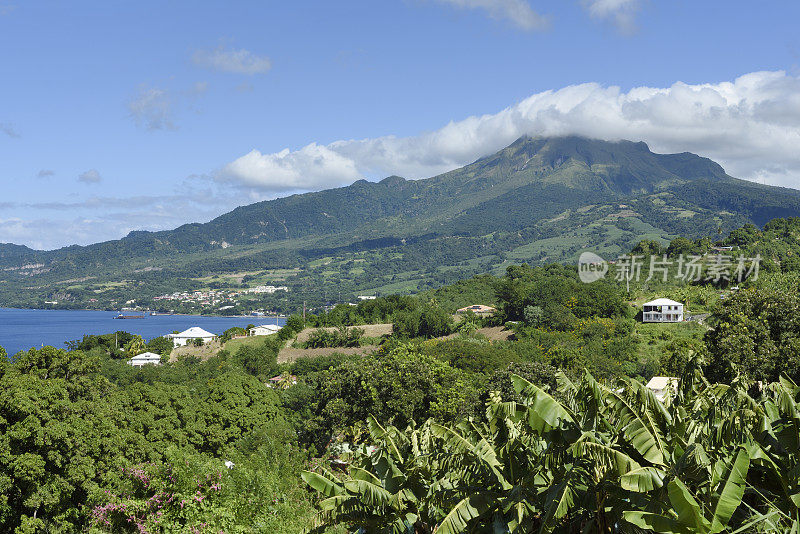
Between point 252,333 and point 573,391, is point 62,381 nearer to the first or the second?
point 573,391

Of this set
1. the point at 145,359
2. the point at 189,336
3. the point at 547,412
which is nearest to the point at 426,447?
the point at 547,412

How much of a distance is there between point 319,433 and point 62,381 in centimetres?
776

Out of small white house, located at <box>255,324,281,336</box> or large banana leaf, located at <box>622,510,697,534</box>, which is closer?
large banana leaf, located at <box>622,510,697,534</box>

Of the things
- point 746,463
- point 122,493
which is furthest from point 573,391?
point 122,493

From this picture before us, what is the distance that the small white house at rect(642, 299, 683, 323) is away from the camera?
51.2 m

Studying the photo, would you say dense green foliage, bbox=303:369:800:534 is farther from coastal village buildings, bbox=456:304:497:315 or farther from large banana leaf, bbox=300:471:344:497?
coastal village buildings, bbox=456:304:497:315

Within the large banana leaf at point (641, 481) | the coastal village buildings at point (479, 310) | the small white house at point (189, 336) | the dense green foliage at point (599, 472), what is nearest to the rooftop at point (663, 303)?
the coastal village buildings at point (479, 310)

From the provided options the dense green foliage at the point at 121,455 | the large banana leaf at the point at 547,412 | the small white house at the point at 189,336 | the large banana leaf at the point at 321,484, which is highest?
the large banana leaf at the point at 547,412

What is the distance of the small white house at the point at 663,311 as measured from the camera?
51250mm

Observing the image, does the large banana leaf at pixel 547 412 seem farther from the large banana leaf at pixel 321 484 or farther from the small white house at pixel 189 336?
the small white house at pixel 189 336

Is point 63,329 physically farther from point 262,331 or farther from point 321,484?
point 321,484

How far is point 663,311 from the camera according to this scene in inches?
2048

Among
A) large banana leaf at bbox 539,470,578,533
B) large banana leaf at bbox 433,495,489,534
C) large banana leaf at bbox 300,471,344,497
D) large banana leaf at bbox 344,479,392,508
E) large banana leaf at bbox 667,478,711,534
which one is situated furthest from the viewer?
large banana leaf at bbox 300,471,344,497

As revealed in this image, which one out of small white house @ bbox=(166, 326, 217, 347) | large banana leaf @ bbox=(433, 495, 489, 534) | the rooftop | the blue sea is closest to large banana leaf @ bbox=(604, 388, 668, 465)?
large banana leaf @ bbox=(433, 495, 489, 534)
